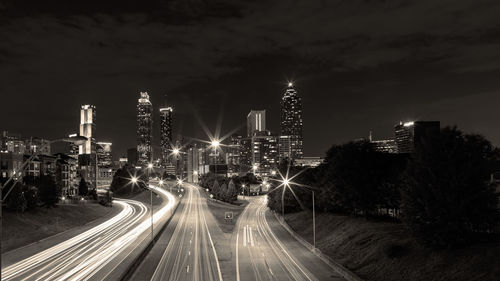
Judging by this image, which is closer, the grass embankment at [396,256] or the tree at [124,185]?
the grass embankment at [396,256]

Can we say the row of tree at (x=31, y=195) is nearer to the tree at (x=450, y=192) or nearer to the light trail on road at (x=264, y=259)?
the light trail on road at (x=264, y=259)

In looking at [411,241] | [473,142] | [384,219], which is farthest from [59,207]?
[473,142]

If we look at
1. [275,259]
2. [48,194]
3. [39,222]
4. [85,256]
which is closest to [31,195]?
[39,222]

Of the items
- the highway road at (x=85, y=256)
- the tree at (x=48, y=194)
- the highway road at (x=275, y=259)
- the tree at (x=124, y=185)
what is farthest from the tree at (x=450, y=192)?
the tree at (x=124, y=185)

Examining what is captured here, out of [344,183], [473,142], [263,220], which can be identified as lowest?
[263,220]

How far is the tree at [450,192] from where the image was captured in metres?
31.9

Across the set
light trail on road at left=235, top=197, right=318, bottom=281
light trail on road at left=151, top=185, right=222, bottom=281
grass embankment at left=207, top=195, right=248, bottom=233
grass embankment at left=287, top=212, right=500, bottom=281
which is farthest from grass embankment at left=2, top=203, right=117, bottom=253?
grass embankment at left=287, top=212, right=500, bottom=281

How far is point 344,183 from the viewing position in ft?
188

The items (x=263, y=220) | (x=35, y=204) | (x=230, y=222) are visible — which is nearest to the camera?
(x=35, y=204)

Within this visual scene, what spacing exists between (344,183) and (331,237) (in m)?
7.96

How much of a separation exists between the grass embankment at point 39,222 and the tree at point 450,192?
4484 centimetres

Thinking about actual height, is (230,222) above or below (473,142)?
below

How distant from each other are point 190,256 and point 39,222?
115ft

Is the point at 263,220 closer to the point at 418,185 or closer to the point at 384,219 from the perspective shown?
the point at 384,219
